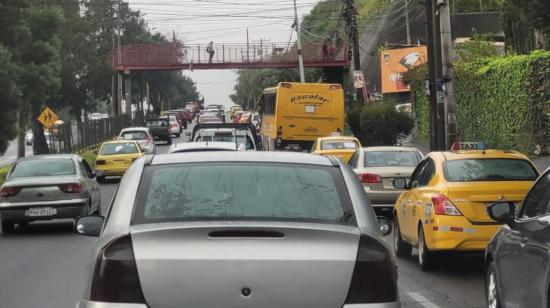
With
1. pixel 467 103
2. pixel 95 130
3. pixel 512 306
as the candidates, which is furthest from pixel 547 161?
pixel 95 130

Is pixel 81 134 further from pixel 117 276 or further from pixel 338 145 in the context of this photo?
pixel 117 276

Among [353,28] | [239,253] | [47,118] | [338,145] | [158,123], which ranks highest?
[353,28]

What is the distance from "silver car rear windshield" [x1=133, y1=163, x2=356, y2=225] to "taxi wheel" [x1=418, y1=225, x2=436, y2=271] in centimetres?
666

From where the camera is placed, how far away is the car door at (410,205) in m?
13.2

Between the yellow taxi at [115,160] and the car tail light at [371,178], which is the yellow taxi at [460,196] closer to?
the car tail light at [371,178]

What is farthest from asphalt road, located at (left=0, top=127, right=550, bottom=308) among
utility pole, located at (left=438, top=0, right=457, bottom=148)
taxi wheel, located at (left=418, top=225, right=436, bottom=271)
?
utility pole, located at (left=438, top=0, right=457, bottom=148)

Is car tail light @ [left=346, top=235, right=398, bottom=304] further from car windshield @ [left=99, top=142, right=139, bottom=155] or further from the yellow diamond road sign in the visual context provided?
the yellow diamond road sign

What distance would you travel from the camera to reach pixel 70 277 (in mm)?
12539

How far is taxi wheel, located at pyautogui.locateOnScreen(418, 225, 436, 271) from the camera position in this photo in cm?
1227

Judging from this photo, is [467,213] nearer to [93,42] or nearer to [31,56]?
[31,56]

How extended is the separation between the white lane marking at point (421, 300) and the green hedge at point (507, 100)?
1758cm

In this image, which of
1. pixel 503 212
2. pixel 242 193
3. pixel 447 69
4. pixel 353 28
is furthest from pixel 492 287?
pixel 353 28

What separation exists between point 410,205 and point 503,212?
5.19 m

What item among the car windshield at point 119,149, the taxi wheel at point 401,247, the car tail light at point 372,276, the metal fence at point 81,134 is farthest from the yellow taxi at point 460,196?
the metal fence at point 81,134
